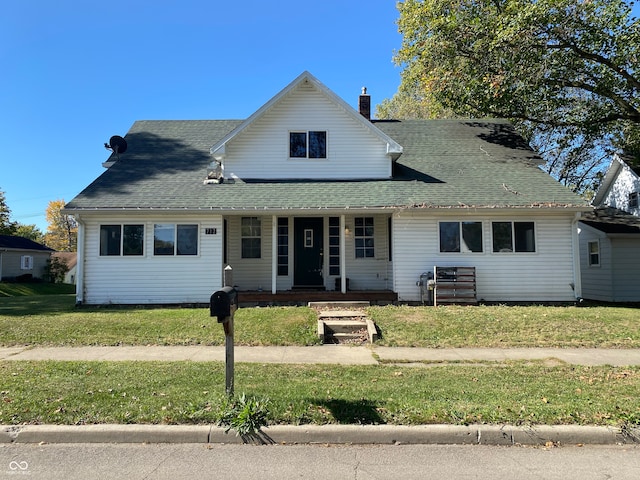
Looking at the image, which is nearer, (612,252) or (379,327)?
(379,327)

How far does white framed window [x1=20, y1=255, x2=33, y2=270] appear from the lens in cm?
3909

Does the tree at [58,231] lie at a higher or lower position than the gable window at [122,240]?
higher

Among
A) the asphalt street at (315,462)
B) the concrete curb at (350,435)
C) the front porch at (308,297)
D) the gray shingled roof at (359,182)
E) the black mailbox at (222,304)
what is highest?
the gray shingled roof at (359,182)

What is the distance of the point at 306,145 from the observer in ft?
48.9

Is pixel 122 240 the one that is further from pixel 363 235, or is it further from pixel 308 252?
pixel 363 235

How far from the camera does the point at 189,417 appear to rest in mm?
4703

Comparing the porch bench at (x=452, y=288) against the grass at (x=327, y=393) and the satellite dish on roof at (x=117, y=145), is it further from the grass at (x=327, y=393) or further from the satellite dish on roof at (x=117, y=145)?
the satellite dish on roof at (x=117, y=145)

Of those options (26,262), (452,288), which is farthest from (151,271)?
(26,262)

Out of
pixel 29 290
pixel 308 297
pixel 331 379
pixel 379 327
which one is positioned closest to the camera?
pixel 331 379

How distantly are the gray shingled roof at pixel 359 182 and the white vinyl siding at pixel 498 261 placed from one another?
70 cm

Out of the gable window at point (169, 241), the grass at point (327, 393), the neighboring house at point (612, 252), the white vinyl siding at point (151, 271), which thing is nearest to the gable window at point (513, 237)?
the neighboring house at point (612, 252)

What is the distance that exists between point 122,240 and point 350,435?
11053 mm

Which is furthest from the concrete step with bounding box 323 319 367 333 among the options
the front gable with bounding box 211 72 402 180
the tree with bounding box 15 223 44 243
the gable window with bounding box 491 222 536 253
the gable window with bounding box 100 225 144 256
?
the tree with bounding box 15 223 44 243

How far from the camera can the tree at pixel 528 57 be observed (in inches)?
595
